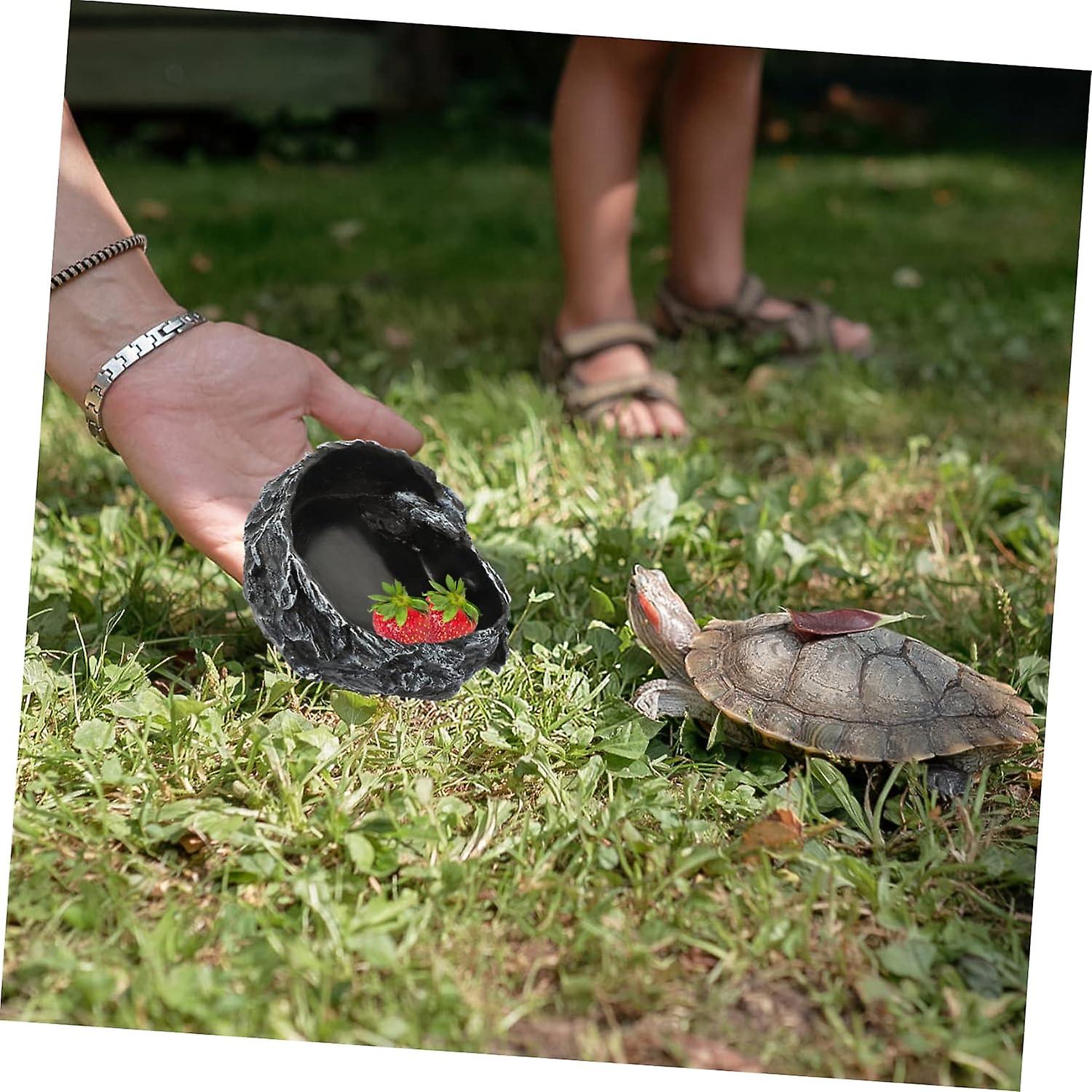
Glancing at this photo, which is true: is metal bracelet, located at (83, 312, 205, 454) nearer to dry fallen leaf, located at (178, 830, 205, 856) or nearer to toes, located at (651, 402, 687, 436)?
dry fallen leaf, located at (178, 830, 205, 856)

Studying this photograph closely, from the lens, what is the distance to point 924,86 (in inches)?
371

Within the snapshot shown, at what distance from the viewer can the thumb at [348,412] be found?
7.41 ft

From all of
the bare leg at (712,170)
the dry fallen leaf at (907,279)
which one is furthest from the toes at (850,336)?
the dry fallen leaf at (907,279)

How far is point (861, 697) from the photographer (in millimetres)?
1880

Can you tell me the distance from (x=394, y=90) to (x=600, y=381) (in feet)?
18.5

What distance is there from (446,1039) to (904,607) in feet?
5.01

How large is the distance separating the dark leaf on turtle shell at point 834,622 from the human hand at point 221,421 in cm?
89

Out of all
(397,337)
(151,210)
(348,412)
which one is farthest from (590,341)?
(151,210)

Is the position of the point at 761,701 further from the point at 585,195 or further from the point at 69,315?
the point at 585,195

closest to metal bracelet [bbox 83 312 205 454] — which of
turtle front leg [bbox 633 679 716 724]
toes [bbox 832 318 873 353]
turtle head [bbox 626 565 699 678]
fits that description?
turtle head [bbox 626 565 699 678]

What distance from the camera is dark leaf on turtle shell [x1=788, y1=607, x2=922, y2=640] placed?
195cm

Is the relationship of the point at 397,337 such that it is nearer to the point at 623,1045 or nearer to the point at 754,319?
the point at 754,319

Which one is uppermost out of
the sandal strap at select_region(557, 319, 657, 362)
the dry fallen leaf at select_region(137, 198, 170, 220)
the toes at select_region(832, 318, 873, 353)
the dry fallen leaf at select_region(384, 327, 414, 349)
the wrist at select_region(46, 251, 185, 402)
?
A: the wrist at select_region(46, 251, 185, 402)

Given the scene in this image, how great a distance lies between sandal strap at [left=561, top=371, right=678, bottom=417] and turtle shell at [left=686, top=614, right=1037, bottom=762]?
1.58 metres
